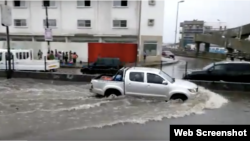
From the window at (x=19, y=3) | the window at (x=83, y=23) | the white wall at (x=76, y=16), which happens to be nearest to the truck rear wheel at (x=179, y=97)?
the white wall at (x=76, y=16)

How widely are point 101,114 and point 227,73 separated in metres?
8.96

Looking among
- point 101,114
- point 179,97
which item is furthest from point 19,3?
point 179,97

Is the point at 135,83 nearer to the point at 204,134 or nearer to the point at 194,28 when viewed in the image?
the point at 204,134

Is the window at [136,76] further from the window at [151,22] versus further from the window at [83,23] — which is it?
the window at [83,23]

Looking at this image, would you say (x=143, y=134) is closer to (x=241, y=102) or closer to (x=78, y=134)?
(x=78, y=134)

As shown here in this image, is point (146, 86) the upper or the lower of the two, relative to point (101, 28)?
lower

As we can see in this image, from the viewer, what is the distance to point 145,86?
34.6 feet

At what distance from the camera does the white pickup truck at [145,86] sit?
10.3 meters

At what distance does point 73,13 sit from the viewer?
107ft

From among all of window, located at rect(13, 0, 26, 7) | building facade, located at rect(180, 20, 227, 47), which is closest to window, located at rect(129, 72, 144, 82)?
window, located at rect(13, 0, 26, 7)

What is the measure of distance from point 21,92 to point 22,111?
3666 mm

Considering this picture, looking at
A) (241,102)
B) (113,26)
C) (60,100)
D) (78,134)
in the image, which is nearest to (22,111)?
(60,100)

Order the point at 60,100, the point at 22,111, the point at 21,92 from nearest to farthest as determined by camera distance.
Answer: the point at 22,111
the point at 60,100
the point at 21,92

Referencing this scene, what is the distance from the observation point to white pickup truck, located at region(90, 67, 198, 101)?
33.7ft
